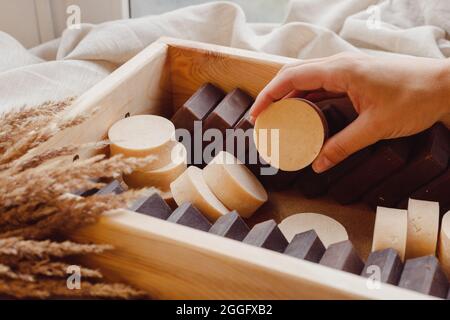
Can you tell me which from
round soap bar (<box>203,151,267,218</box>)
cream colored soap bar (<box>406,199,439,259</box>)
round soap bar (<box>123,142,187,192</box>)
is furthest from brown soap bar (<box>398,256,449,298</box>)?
round soap bar (<box>123,142,187,192</box>)

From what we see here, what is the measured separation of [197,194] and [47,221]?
334mm

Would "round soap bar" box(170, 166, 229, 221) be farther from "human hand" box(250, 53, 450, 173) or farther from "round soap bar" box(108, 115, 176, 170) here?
"human hand" box(250, 53, 450, 173)

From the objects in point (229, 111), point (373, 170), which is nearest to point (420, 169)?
point (373, 170)

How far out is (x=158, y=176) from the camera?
112cm

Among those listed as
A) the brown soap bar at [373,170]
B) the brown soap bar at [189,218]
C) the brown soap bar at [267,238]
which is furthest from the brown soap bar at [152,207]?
the brown soap bar at [373,170]

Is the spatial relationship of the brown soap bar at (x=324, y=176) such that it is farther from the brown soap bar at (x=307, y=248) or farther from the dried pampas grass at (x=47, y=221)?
the dried pampas grass at (x=47, y=221)

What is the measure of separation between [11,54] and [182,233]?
38.1 inches

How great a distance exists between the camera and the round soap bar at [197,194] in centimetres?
105

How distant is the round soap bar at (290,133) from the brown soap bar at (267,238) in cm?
19

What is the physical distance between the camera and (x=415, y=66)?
1029 mm

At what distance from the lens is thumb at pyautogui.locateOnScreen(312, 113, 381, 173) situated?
3.32 ft

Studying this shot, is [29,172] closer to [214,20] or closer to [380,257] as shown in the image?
[380,257]

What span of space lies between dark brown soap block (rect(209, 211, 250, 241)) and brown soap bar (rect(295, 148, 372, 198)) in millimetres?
270
